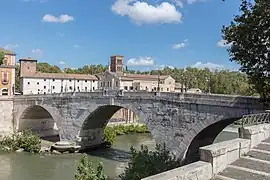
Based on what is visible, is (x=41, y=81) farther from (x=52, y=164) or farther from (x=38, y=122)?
(x=52, y=164)

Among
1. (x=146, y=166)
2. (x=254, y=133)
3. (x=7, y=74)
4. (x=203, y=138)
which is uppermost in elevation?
(x=7, y=74)

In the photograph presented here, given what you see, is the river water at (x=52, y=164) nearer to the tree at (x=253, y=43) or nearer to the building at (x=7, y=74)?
the tree at (x=253, y=43)

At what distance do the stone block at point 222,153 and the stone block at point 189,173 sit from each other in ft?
0.60

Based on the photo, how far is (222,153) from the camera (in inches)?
263

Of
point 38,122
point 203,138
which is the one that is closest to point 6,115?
point 38,122

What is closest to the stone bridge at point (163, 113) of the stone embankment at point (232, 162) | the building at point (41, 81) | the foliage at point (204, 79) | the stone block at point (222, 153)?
the stone embankment at point (232, 162)

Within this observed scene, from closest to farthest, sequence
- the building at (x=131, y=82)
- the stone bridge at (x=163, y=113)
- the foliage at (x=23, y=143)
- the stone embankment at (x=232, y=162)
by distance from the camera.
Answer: the stone embankment at (x=232, y=162) < the stone bridge at (x=163, y=113) < the foliage at (x=23, y=143) < the building at (x=131, y=82)

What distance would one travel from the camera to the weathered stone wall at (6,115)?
37428mm

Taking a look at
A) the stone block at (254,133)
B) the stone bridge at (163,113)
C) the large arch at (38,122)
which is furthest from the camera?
the large arch at (38,122)

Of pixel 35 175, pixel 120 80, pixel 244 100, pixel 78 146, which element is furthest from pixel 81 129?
pixel 120 80

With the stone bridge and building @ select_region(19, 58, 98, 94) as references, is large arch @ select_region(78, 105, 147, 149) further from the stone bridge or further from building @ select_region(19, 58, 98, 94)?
building @ select_region(19, 58, 98, 94)

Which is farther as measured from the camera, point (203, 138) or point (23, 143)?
point (23, 143)

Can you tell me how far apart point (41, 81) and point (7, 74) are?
45.1ft

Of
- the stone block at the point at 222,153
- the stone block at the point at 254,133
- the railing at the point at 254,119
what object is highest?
the railing at the point at 254,119
